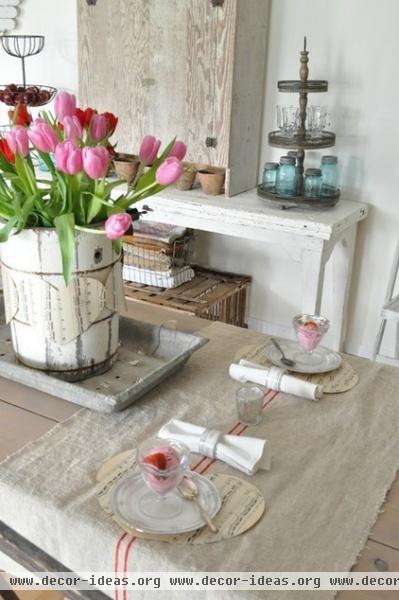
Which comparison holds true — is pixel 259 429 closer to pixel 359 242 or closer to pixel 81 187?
→ pixel 81 187

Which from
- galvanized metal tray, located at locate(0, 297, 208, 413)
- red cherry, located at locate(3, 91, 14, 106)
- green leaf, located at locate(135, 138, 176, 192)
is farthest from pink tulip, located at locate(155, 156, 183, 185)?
red cherry, located at locate(3, 91, 14, 106)

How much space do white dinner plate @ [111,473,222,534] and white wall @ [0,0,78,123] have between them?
8.45 ft

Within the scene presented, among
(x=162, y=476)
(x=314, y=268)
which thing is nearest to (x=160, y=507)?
(x=162, y=476)

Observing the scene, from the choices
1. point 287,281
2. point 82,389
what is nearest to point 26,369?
point 82,389

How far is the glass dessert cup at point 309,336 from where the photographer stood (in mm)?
1381

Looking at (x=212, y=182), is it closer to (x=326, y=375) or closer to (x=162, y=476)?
(x=326, y=375)

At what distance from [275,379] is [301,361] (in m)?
0.13

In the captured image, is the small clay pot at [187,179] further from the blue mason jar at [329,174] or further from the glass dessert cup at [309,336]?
the glass dessert cup at [309,336]

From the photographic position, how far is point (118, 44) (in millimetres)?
2664

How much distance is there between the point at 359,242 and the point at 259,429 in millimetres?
1670

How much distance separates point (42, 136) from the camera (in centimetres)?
110

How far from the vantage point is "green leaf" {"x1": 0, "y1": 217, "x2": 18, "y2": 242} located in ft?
3.76

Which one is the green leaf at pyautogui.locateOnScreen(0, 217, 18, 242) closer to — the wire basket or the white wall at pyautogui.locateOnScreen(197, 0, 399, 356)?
the wire basket

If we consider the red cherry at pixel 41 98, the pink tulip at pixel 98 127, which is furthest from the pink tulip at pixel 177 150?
the red cherry at pixel 41 98
